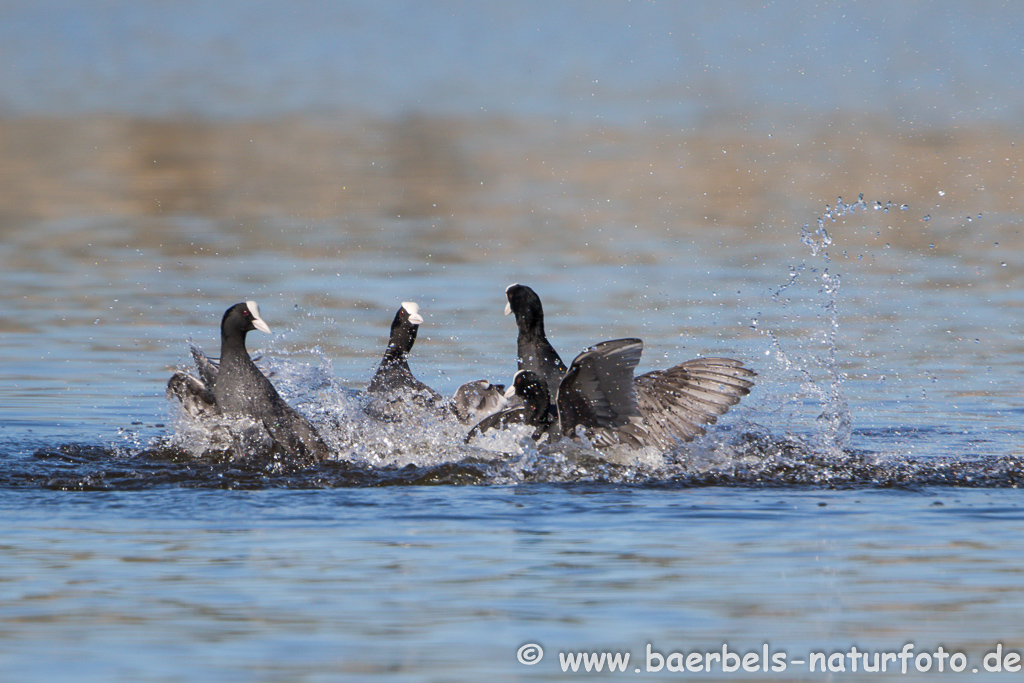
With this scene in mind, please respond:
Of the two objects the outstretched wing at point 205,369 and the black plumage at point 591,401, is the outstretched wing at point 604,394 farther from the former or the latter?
the outstretched wing at point 205,369

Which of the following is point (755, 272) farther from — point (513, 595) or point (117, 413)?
point (513, 595)

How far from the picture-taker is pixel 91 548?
545 centimetres

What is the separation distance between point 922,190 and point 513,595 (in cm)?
1315

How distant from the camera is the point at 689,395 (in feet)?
25.6

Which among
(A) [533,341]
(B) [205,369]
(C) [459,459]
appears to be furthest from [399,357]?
(C) [459,459]

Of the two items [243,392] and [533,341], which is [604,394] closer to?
[533,341]

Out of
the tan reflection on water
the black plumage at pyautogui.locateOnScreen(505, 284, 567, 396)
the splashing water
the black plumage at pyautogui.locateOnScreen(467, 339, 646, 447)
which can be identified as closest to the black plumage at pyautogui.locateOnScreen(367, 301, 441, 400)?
the splashing water

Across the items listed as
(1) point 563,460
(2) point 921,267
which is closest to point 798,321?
(2) point 921,267

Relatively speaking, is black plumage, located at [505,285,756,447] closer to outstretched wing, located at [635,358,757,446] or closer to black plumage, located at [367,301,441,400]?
outstretched wing, located at [635,358,757,446]

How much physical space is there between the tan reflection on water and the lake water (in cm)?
10

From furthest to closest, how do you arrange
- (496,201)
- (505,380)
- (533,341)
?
Result: (496,201) → (505,380) → (533,341)

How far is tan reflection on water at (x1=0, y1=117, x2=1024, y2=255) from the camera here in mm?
15914

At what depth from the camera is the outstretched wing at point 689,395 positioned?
7.70 m

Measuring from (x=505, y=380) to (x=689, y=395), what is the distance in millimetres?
1992
